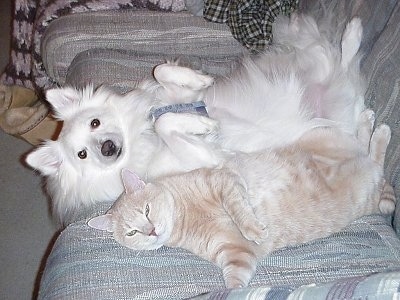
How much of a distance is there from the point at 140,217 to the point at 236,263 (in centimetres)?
38

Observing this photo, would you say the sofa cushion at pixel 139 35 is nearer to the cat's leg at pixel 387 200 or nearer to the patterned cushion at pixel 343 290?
the cat's leg at pixel 387 200

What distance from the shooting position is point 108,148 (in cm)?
206

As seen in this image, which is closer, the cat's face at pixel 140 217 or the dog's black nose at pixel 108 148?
the cat's face at pixel 140 217

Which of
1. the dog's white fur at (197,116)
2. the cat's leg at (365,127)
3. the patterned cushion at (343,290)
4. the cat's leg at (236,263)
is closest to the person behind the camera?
the patterned cushion at (343,290)

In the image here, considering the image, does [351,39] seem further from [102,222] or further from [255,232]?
[102,222]

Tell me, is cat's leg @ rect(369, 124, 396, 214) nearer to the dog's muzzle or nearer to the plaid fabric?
the plaid fabric

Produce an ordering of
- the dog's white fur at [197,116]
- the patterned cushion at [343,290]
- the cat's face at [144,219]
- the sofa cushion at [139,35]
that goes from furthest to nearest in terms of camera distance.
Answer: the sofa cushion at [139,35] < the dog's white fur at [197,116] < the cat's face at [144,219] < the patterned cushion at [343,290]

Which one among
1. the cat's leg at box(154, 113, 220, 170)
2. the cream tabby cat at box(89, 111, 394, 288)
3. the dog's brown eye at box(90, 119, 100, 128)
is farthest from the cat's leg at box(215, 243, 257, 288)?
the dog's brown eye at box(90, 119, 100, 128)

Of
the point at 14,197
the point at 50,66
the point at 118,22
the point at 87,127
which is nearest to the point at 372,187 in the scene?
the point at 87,127

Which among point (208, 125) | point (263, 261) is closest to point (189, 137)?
point (208, 125)

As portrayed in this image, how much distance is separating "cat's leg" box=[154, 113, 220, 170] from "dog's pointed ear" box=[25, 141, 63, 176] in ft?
1.37

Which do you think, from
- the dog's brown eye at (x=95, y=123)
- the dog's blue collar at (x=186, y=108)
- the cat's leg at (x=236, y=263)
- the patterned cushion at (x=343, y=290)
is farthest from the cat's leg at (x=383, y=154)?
the dog's brown eye at (x=95, y=123)

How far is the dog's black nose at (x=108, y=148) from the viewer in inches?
81.0

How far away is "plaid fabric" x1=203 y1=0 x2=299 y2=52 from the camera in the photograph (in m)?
2.38
